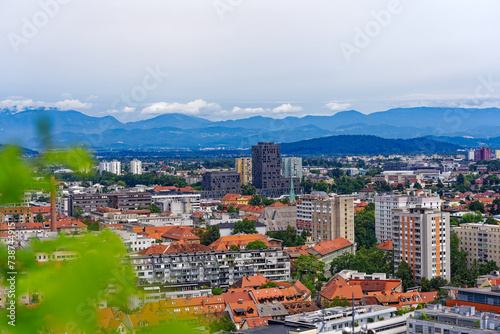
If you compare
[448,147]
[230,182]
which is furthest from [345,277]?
[448,147]

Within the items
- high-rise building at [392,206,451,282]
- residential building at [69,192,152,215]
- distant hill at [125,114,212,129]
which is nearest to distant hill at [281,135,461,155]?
distant hill at [125,114,212,129]

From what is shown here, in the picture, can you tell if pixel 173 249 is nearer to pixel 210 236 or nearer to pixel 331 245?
pixel 210 236

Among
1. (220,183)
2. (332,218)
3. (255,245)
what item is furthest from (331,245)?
(220,183)

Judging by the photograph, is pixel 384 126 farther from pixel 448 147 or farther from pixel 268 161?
pixel 268 161

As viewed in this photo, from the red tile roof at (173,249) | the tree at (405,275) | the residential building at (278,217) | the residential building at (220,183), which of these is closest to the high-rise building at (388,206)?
the residential building at (278,217)

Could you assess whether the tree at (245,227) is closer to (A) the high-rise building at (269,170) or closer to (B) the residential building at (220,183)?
(B) the residential building at (220,183)

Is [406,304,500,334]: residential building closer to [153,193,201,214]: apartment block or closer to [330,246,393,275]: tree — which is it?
[330,246,393,275]: tree
